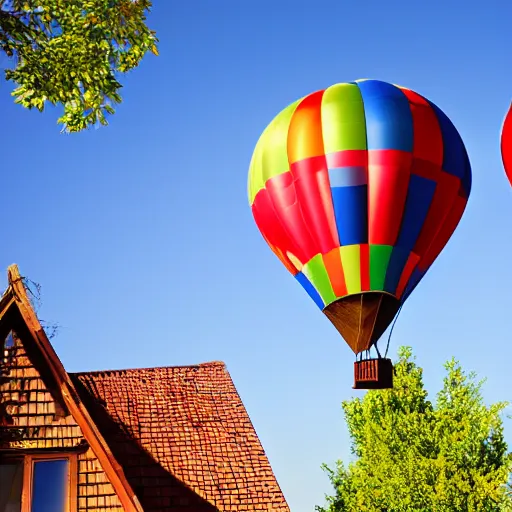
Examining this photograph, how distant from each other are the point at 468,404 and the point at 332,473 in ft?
24.2

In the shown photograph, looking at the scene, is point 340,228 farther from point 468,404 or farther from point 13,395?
point 468,404

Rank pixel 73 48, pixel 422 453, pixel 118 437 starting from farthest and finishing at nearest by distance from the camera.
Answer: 1. pixel 422 453
2. pixel 118 437
3. pixel 73 48

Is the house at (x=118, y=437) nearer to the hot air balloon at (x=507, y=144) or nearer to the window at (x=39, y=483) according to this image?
the window at (x=39, y=483)

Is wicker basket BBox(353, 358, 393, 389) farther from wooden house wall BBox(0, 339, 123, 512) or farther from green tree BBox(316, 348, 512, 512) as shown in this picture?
green tree BBox(316, 348, 512, 512)

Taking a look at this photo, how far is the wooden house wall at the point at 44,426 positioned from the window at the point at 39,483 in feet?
0.60

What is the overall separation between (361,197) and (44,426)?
914cm

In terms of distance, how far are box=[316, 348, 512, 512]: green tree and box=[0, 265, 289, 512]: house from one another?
1871 cm

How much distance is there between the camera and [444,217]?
→ 21734 mm

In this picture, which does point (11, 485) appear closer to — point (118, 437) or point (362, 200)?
point (118, 437)

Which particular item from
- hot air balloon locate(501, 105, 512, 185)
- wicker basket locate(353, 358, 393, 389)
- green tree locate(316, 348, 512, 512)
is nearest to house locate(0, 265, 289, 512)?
wicker basket locate(353, 358, 393, 389)

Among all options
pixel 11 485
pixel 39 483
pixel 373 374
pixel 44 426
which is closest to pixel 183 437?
pixel 44 426

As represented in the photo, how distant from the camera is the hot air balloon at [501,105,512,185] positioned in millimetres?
19781

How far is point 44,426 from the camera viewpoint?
16062mm

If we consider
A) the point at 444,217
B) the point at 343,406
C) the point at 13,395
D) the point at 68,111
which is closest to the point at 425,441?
the point at 343,406
